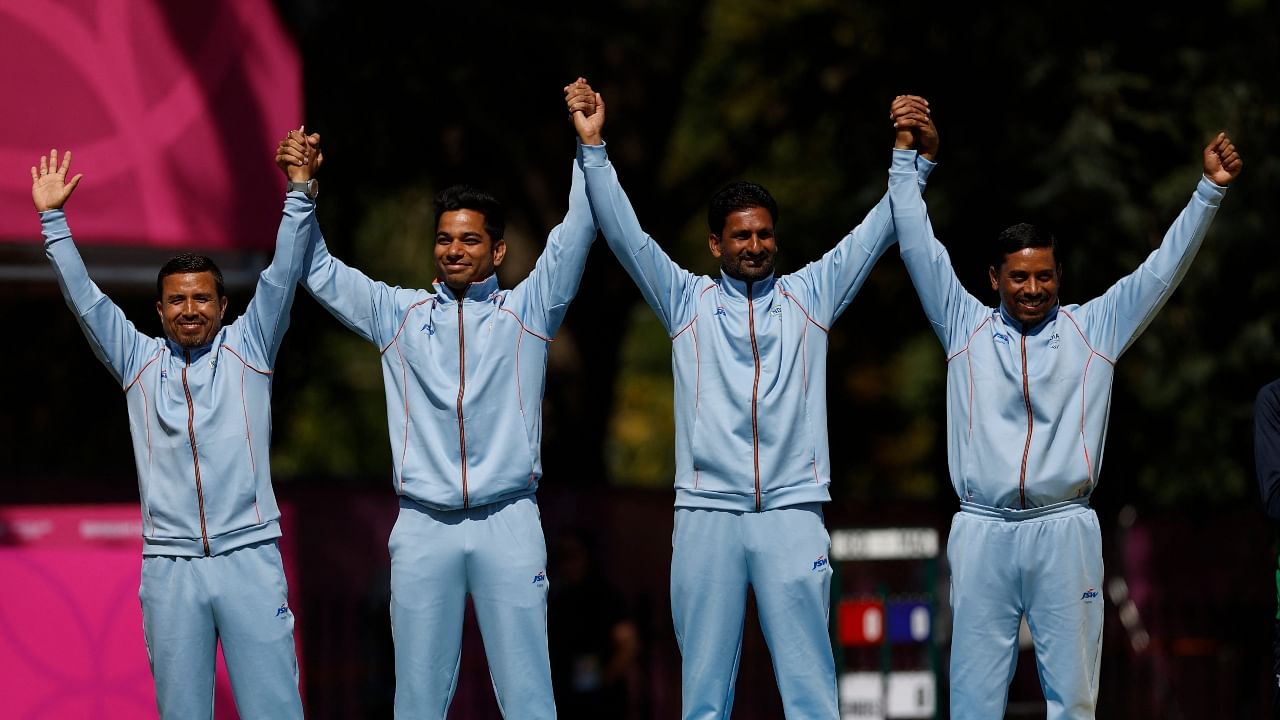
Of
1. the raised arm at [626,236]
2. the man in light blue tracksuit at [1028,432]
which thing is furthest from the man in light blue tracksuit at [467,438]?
the man in light blue tracksuit at [1028,432]

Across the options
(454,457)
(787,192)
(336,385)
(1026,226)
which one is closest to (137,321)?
(336,385)

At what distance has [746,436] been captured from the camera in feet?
21.6

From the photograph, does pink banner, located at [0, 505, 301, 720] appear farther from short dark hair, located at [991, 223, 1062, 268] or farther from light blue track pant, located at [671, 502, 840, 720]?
short dark hair, located at [991, 223, 1062, 268]

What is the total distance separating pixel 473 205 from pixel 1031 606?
2519mm

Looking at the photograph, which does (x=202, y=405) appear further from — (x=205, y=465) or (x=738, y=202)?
(x=738, y=202)

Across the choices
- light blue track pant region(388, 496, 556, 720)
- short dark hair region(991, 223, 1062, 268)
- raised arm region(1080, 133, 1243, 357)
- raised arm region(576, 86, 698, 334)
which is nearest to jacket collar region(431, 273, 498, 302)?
raised arm region(576, 86, 698, 334)

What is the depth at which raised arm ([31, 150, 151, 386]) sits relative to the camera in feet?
Answer: 22.0

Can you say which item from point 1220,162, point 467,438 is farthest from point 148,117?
point 1220,162

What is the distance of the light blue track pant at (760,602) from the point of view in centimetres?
648

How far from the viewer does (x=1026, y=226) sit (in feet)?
21.9

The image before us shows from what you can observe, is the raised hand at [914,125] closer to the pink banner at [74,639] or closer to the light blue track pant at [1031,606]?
the light blue track pant at [1031,606]

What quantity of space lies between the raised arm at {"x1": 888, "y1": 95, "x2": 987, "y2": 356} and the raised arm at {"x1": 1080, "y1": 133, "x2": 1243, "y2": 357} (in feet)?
1.50

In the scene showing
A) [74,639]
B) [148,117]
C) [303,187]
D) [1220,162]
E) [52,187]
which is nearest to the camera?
[1220,162]

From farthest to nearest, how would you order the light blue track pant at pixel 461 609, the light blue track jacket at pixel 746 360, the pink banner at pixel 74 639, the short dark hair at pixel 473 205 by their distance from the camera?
the pink banner at pixel 74 639, the short dark hair at pixel 473 205, the light blue track jacket at pixel 746 360, the light blue track pant at pixel 461 609
